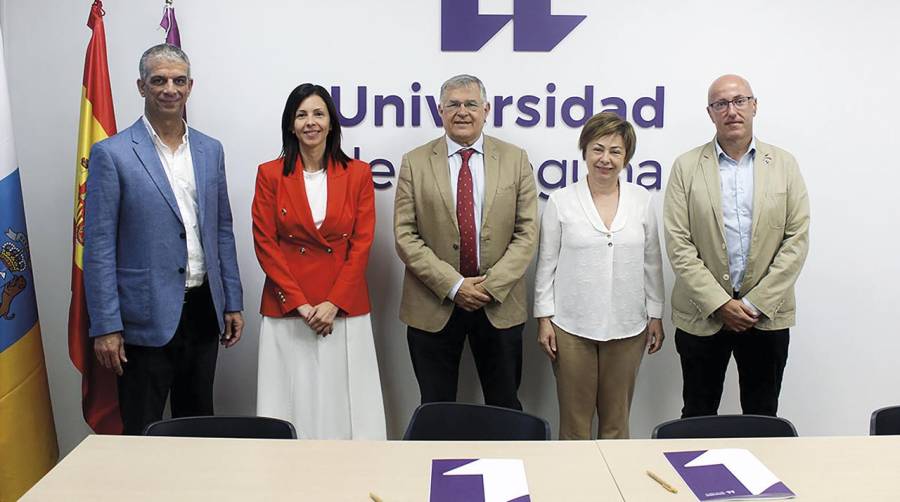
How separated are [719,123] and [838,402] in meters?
1.77

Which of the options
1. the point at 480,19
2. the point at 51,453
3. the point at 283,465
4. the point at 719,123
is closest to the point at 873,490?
the point at 283,465

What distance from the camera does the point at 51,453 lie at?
331 centimetres

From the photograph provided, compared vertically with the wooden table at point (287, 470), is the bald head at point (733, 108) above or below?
above

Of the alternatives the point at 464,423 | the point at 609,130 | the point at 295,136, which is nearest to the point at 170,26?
the point at 295,136

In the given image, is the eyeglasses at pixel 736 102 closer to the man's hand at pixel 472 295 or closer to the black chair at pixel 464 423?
the man's hand at pixel 472 295

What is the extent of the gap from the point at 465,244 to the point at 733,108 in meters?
1.24

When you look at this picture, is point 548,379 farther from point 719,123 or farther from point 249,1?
point 249,1

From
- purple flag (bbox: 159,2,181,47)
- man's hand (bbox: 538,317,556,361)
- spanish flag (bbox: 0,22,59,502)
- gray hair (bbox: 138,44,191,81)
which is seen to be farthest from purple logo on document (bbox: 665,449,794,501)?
purple flag (bbox: 159,2,181,47)

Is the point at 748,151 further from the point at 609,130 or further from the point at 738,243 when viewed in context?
the point at 609,130

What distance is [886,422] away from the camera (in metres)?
2.37

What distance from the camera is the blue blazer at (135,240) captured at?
9.32 feet

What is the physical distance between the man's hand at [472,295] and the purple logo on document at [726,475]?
134 centimetres

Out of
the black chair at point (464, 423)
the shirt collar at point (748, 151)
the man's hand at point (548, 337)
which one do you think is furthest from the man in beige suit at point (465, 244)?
the black chair at point (464, 423)

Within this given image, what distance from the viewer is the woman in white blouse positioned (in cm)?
317
